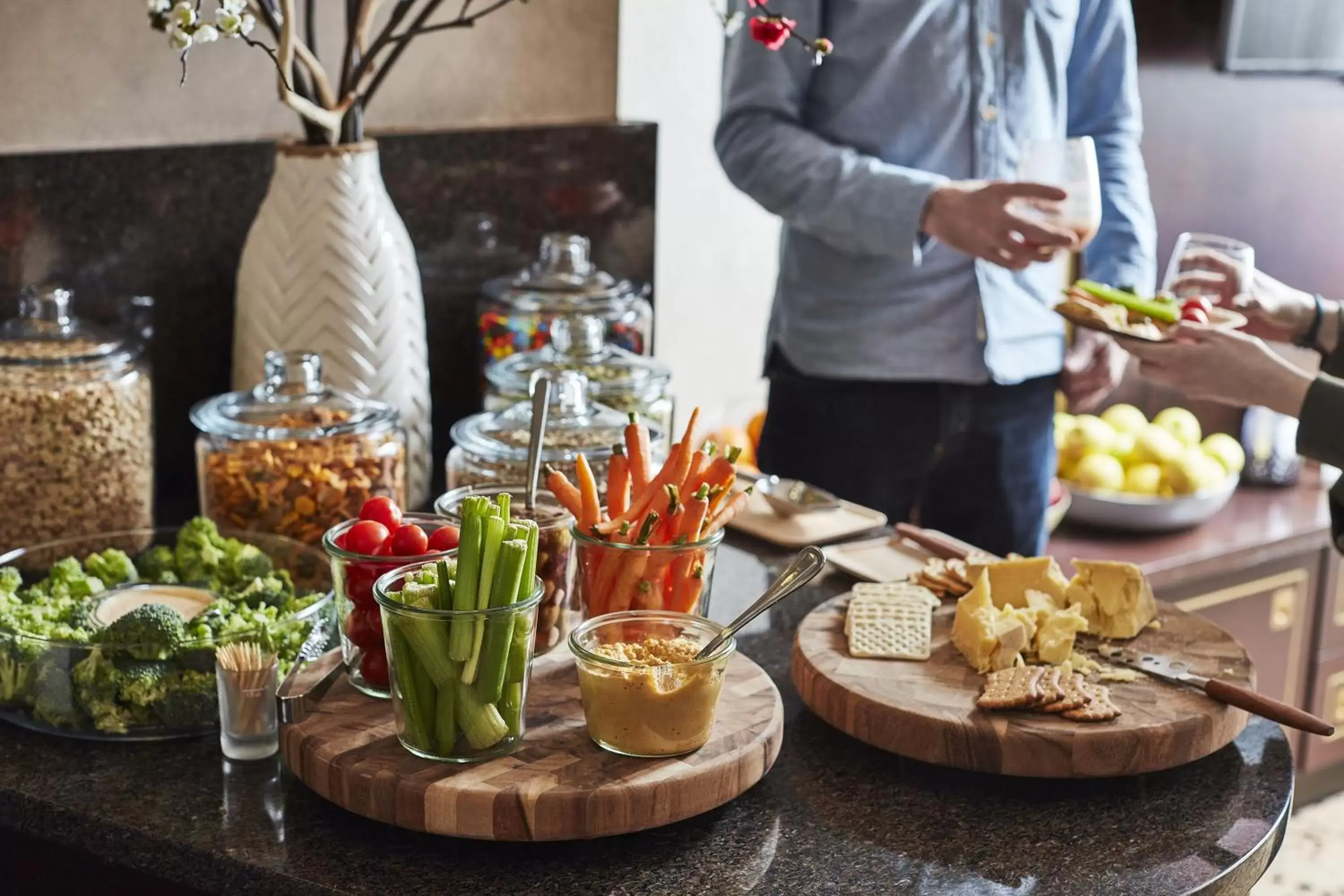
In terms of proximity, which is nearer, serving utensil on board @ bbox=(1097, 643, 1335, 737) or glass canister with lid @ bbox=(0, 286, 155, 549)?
serving utensil on board @ bbox=(1097, 643, 1335, 737)

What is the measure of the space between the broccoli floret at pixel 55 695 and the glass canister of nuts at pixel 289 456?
0.37 metres

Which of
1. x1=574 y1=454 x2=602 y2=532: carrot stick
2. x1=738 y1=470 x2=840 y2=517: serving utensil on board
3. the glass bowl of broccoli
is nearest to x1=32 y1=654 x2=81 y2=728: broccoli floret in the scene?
the glass bowl of broccoli

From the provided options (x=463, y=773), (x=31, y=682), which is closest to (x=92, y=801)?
(x=31, y=682)

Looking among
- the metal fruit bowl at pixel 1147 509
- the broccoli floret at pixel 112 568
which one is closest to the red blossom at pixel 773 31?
the broccoli floret at pixel 112 568

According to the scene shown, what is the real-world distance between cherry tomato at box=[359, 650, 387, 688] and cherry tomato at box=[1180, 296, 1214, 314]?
1166mm

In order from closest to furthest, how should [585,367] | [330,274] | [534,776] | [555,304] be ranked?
[534,776], [330,274], [585,367], [555,304]

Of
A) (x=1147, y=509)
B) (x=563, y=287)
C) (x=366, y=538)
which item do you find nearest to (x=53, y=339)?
(x=366, y=538)

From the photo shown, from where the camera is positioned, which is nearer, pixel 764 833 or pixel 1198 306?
pixel 764 833

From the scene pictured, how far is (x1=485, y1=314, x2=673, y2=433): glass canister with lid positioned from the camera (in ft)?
5.89

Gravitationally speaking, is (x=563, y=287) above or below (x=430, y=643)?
above

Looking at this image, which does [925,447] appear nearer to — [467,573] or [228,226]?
[228,226]

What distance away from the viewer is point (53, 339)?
1566 mm

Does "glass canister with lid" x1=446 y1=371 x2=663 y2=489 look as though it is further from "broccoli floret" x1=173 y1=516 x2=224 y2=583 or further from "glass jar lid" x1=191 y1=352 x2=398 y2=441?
"broccoli floret" x1=173 y1=516 x2=224 y2=583

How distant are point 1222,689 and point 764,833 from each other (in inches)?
15.6
